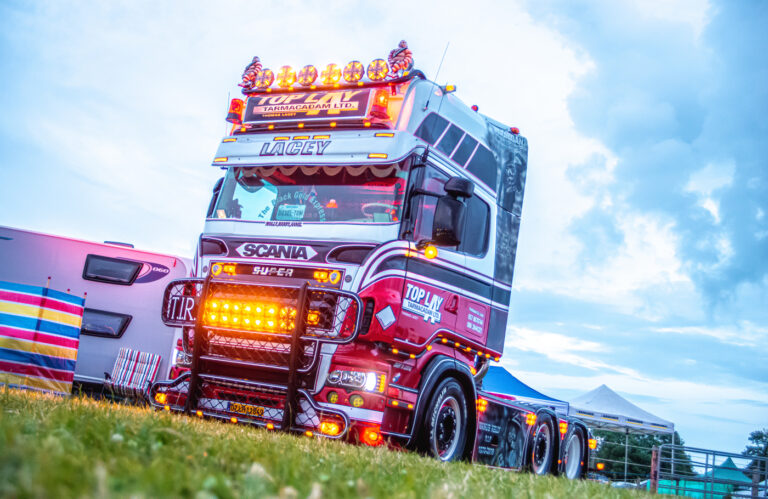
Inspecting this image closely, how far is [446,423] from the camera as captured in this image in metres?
7.49

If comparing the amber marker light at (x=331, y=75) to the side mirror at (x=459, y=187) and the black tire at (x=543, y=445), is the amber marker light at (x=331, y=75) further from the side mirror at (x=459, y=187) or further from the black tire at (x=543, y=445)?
the black tire at (x=543, y=445)

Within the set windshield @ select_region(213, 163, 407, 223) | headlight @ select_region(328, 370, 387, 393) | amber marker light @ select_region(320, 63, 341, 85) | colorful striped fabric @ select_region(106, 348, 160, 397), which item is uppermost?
amber marker light @ select_region(320, 63, 341, 85)

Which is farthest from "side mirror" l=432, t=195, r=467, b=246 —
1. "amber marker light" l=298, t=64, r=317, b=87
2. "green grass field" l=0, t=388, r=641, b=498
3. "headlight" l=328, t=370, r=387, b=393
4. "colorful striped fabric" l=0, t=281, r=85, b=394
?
"colorful striped fabric" l=0, t=281, r=85, b=394

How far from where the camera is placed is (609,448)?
33.4 metres

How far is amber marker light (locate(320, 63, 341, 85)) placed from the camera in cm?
798

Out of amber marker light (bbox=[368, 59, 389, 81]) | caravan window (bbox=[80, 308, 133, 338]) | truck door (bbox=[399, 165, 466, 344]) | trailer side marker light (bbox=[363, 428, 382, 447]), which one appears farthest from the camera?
caravan window (bbox=[80, 308, 133, 338])

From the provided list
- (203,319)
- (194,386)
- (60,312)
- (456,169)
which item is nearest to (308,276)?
A: (203,319)

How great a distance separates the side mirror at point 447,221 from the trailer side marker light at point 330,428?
2.08 metres

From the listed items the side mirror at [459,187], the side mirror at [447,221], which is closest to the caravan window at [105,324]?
the side mirror at [447,221]

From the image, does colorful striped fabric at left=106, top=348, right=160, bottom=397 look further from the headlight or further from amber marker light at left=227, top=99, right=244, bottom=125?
the headlight

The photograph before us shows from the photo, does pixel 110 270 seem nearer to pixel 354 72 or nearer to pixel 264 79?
pixel 264 79

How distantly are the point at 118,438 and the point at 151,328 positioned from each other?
8.38m

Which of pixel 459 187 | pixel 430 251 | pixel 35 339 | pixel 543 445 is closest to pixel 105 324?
pixel 35 339

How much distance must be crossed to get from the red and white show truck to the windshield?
0.02 metres
